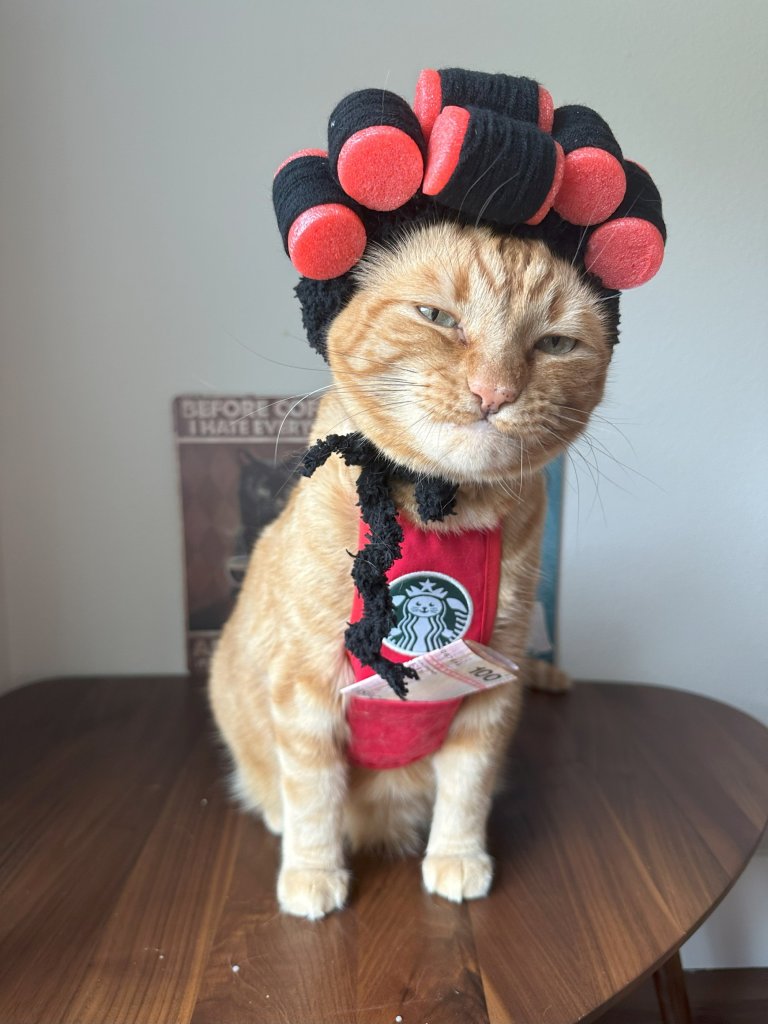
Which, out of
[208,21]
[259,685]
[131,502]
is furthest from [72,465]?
[208,21]

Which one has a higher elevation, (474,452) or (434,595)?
(474,452)

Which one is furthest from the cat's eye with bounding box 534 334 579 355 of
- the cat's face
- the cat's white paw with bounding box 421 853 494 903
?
the cat's white paw with bounding box 421 853 494 903

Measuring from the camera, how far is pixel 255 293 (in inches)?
47.3

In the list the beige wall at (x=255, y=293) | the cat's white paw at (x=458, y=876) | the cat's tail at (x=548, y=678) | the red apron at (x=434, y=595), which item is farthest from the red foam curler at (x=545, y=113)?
the cat's tail at (x=548, y=678)

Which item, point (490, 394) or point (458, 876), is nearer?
point (490, 394)

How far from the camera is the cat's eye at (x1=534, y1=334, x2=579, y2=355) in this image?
26.2 inches

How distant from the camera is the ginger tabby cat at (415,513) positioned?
0.62 metres

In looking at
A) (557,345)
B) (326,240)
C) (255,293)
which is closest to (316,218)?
(326,240)

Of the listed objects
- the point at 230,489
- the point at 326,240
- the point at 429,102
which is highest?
the point at 429,102

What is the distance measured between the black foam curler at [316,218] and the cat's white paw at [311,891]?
1.98 feet

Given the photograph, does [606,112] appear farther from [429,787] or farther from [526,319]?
[429,787]

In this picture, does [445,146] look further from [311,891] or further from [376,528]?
[311,891]

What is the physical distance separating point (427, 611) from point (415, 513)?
0.10 meters

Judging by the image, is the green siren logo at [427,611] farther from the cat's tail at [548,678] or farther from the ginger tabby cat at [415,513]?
the cat's tail at [548,678]
